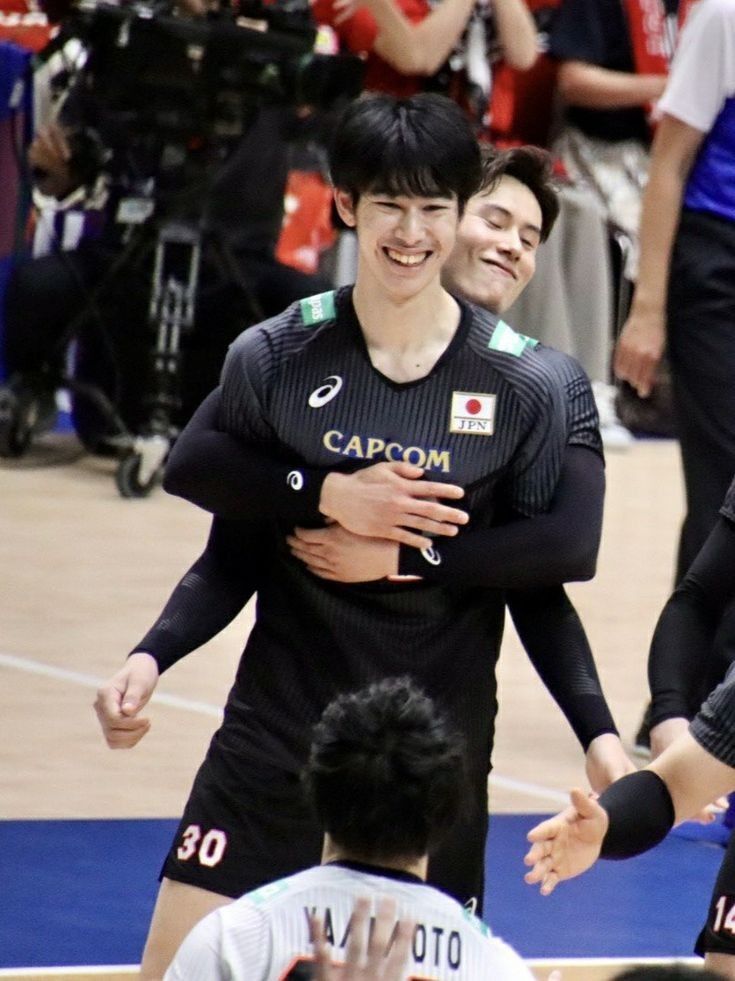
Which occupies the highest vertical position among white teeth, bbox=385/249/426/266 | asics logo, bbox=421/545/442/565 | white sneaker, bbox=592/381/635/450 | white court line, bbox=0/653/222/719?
white teeth, bbox=385/249/426/266

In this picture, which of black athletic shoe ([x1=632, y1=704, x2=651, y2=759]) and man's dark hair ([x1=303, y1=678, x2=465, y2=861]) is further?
black athletic shoe ([x1=632, y1=704, x2=651, y2=759])

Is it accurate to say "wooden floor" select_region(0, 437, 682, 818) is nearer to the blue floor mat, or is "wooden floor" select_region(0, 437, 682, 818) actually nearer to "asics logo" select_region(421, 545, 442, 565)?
the blue floor mat

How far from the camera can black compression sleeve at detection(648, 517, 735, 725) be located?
303 centimetres

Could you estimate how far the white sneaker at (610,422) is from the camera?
32.1 ft

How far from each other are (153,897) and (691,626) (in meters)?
1.65

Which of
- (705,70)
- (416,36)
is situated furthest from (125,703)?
(416,36)

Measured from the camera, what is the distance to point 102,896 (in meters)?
4.34

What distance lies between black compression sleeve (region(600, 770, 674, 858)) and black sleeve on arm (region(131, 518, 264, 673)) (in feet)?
2.01

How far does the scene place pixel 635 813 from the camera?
272 cm

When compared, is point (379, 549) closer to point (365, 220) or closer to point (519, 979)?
point (365, 220)

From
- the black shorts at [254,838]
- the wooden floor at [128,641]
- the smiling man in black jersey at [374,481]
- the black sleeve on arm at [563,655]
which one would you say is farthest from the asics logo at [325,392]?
the wooden floor at [128,641]

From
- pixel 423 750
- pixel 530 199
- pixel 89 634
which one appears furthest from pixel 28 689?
pixel 423 750

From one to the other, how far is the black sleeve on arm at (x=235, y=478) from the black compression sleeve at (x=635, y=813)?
0.54 meters

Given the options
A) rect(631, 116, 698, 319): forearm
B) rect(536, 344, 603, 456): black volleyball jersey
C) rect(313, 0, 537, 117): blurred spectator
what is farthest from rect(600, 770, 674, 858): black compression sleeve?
rect(313, 0, 537, 117): blurred spectator
